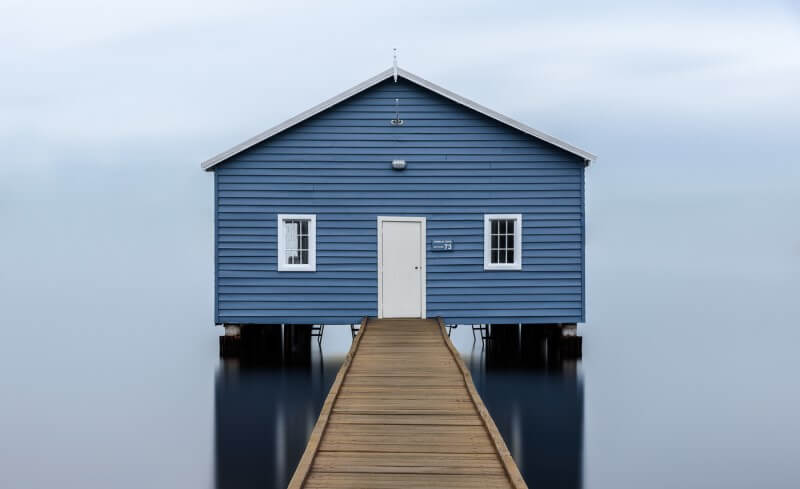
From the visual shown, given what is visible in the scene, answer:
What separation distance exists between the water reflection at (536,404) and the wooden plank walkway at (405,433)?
4.42 ft

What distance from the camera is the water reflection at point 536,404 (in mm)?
9477

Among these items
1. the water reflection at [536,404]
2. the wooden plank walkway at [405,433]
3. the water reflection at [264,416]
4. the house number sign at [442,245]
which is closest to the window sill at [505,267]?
the house number sign at [442,245]

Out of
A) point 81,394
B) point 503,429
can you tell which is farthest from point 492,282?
point 81,394

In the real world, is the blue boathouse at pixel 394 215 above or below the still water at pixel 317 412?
above

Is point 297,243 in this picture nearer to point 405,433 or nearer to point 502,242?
point 502,242

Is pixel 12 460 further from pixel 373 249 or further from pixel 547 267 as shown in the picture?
pixel 547 267

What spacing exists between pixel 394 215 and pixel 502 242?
2.29 m

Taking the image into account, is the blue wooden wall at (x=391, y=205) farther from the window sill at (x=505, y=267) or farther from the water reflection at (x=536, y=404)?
the water reflection at (x=536, y=404)

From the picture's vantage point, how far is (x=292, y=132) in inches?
620

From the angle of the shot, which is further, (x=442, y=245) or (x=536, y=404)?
(x=442, y=245)

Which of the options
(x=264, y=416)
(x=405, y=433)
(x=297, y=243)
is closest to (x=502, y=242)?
(x=297, y=243)

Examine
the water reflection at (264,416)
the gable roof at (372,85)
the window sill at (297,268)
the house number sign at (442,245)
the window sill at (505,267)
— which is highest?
the gable roof at (372,85)

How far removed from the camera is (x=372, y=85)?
1555 cm

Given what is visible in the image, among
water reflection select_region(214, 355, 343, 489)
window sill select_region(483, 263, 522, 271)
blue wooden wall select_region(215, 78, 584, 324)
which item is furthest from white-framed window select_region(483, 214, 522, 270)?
water reflection select_region(214, 355, 343, 489)
